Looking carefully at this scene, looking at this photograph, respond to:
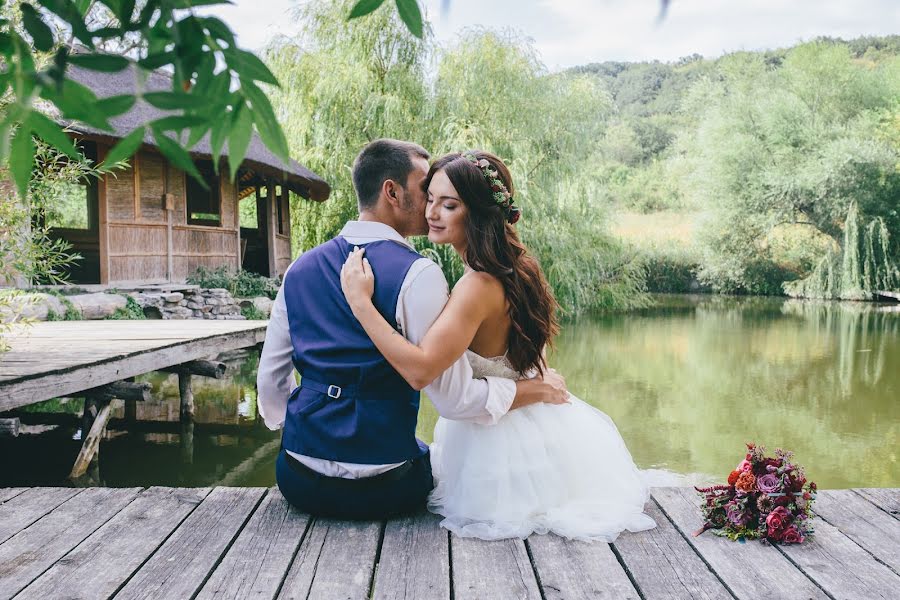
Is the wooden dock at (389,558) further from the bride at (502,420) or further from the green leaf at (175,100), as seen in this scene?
the green leaf at (175,100)

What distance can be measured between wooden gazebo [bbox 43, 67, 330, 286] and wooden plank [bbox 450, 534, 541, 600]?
370 inches

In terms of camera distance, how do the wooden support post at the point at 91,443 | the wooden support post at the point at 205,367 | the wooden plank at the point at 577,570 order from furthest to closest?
the wooden support post at the point at 205,367 → the wooden support post at the point at 91,443 → the wooden plank at the point at 577,570

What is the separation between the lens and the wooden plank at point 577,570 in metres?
1.91

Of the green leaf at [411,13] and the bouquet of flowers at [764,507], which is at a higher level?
the green leaf at [411,13]

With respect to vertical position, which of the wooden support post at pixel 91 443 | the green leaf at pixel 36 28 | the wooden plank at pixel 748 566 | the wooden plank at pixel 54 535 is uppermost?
the green leaf at pixel 36 28

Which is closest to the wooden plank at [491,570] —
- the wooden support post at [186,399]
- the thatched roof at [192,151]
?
the wooden support post at [186,399]

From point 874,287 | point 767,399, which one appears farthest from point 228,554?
point 874,287

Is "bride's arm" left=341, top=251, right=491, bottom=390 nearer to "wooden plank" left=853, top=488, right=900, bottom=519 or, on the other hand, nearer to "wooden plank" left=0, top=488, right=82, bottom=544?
"wooden plank" left=0, top=488, right=82, bottom=544

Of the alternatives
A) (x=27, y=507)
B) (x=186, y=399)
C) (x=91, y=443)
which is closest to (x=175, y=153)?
(x=27, y=507)

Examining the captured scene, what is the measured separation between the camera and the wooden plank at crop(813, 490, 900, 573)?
2.20 meters

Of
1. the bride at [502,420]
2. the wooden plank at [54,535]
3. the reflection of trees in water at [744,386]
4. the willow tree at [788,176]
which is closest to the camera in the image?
the wooden plank at [54,535]

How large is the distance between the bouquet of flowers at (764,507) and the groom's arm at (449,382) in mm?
Answer: 673

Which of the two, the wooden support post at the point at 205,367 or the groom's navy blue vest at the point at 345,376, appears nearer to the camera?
the groom's navy blue vest at the point at 345,376

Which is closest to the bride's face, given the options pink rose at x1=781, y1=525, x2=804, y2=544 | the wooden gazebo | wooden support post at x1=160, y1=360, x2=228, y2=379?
pink rose at x1=781, y1=525, x2=804, y2=544
